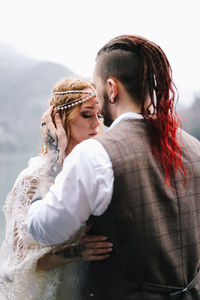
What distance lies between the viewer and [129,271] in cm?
84

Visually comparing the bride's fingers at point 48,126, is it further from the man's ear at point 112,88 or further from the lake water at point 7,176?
the man's ear at point 112,88

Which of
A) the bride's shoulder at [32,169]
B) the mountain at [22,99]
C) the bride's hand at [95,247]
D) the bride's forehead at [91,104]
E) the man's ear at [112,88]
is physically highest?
the man's ear at [112,88]

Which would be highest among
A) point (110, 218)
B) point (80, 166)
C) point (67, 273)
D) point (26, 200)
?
point (80, 166)

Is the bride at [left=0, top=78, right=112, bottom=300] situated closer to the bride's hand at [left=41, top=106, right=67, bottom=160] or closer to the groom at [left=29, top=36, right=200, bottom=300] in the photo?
the bride's hand at [left=41, top=106, right=67, bottom=160]

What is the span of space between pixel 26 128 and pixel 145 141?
26.6 m

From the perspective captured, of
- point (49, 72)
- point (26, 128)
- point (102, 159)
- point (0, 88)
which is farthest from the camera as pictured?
point (0, 88)

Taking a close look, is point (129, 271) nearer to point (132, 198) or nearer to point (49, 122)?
point (132, 198)

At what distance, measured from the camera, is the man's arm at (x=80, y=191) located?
75cm

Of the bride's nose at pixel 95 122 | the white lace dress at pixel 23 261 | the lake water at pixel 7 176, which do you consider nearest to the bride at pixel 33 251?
the white lace dress at pixel 23 261

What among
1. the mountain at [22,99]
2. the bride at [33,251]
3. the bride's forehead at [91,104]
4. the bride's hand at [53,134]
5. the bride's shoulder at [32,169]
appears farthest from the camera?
the mountain at [22,99]

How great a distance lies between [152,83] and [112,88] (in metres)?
0.11

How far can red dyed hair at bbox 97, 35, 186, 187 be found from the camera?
2.76 feet

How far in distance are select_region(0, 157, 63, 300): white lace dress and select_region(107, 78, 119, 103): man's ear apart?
0.45m

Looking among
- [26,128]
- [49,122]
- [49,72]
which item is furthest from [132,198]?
[49,72]
